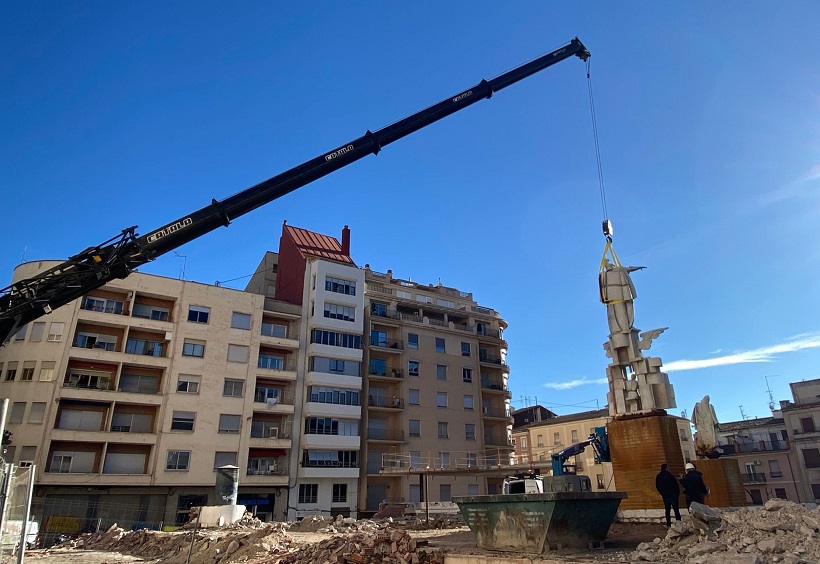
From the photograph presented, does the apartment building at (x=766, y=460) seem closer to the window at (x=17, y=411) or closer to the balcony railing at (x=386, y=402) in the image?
the balcony railing at (x=386, y=402)

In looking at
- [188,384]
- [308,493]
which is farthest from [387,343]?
[188,384]

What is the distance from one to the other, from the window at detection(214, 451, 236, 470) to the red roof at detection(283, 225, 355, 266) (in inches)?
805

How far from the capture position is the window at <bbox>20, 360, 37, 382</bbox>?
131 feet

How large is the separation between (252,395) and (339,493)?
11281 mm

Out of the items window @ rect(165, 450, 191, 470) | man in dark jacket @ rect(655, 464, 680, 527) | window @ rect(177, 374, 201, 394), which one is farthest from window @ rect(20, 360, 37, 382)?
man in dark jacket @ rect(655, 464, 680, 527)

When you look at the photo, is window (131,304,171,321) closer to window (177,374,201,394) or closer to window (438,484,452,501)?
window (177,374,201,394)

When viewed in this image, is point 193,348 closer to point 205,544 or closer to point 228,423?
point 228,423

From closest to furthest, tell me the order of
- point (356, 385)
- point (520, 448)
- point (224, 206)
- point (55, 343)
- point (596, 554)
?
Answer: 1. point (596, 554)
2. point (224, 206)
3. point (55, 343)
4. point (356, 385)
5. point (520, 448)

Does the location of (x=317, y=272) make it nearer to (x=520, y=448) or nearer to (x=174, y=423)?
(x=174, y=423)

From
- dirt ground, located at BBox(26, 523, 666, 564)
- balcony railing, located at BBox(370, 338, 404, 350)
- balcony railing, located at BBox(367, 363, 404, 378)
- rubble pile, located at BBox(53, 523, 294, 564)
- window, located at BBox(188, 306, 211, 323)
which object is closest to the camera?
dirt ground, located at BBox(26, 523, 666, 564)

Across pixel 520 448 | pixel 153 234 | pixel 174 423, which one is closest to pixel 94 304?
pixel 174 423

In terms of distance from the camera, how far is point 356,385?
51.8 metres

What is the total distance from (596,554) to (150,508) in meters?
39.0

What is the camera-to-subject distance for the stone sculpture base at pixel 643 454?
1719 centimetres
